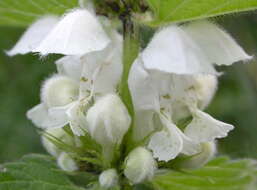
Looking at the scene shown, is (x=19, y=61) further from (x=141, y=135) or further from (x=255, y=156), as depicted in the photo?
(x=141, y=135)

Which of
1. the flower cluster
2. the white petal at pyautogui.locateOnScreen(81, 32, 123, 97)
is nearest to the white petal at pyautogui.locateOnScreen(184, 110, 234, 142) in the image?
the flower cluster

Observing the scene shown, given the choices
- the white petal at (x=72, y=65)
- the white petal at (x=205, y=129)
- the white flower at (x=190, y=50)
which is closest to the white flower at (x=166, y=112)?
the white petal at (x=205, y=129)

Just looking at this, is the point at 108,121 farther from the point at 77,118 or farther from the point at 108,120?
the point at 77,118

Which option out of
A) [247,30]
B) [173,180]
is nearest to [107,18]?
[173,180]

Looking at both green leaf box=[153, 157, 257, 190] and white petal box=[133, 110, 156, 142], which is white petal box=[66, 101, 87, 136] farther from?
green leaf box=[153, 157, 257, 190]

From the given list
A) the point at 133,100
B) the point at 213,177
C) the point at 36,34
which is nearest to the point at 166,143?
the point at 133,100

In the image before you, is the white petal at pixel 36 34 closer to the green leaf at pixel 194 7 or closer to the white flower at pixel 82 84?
the white flower at pixel 82 84
